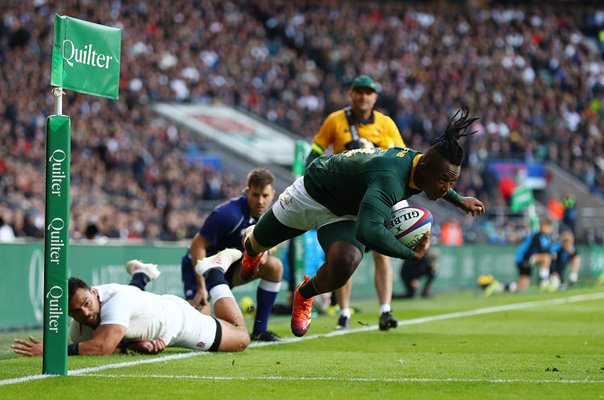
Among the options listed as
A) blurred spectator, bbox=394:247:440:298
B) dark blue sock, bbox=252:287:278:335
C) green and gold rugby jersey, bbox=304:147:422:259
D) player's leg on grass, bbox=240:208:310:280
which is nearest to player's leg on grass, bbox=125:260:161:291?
player's leg on grass, bbox=240:208:310:280

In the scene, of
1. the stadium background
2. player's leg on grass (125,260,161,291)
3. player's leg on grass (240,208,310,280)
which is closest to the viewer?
player's leg on grass (240,208,310,280)

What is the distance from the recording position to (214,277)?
33.6 ft

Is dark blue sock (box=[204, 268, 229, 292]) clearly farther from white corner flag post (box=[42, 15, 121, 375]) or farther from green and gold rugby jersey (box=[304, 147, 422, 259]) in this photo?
white corner flag post (box=[42, 15, 121, 375])

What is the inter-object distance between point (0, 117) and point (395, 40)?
2018 cm

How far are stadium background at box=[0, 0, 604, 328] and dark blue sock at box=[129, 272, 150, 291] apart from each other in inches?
453

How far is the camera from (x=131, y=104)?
113 feet

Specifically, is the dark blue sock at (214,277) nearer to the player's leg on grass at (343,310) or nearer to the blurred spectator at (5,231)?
the player's leg on grass at (343,310)

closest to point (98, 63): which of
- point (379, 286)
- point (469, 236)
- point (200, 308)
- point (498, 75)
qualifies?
point (200, 308)

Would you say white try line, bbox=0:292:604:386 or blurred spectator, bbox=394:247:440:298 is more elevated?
blurred spectator, bbox=394:247:440:298

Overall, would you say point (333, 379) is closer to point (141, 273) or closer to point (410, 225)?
point (410, 225)

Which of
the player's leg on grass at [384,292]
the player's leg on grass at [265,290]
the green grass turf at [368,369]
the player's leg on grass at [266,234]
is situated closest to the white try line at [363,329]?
the green grass turf at [368,369]

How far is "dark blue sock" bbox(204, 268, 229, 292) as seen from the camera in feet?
33.5

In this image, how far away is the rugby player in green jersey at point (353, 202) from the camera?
7.75 metres

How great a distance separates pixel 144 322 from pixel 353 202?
6.47ft
